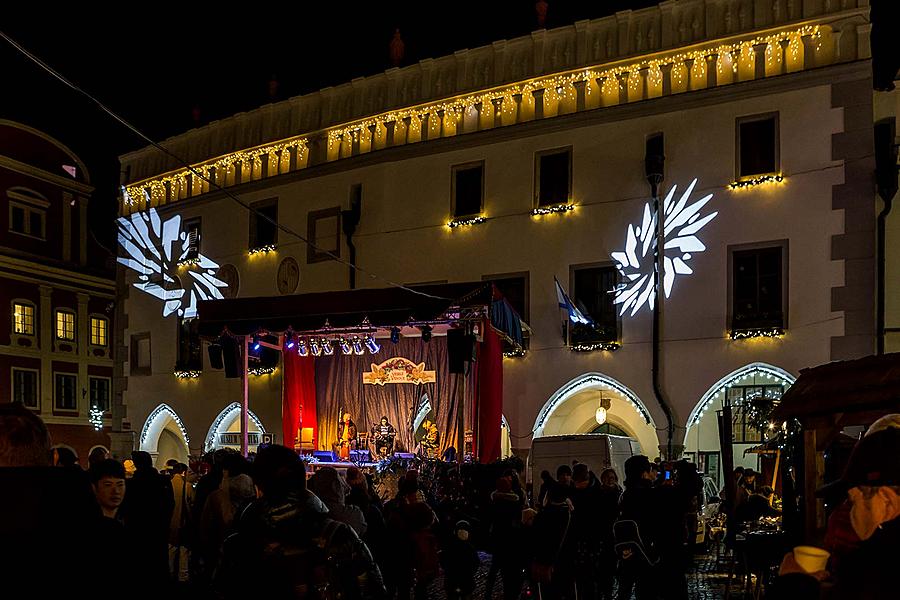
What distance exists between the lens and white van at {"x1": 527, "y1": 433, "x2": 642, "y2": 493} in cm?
1778

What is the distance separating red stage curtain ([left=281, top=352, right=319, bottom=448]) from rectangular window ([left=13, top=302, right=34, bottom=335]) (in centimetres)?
1678

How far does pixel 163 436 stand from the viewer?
31.3m

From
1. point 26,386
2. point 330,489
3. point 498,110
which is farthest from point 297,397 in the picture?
point 26,386

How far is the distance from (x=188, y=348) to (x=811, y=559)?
82.6ft

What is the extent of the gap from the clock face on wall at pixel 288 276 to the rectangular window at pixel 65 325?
16.8 m

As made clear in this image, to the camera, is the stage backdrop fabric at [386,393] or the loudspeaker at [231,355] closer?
the loudspeaker at [231,355]

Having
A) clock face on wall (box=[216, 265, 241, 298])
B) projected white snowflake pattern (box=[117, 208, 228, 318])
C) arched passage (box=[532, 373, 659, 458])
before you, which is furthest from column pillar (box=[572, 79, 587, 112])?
projected white snowflake pattern (box=[117, 208, 228, 318])

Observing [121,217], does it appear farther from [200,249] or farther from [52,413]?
[52,413]

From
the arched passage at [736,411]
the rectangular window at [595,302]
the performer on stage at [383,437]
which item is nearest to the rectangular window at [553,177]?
the rectangular window at [595,302]

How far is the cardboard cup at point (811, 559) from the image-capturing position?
2.89 m

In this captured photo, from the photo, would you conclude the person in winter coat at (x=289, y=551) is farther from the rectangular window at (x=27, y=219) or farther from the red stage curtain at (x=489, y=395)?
the rectangular window at (x=27, y=219)

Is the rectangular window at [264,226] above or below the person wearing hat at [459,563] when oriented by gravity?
above

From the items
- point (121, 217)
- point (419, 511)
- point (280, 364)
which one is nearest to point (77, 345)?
point (121, 217)

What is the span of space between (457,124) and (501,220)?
2523 mm
